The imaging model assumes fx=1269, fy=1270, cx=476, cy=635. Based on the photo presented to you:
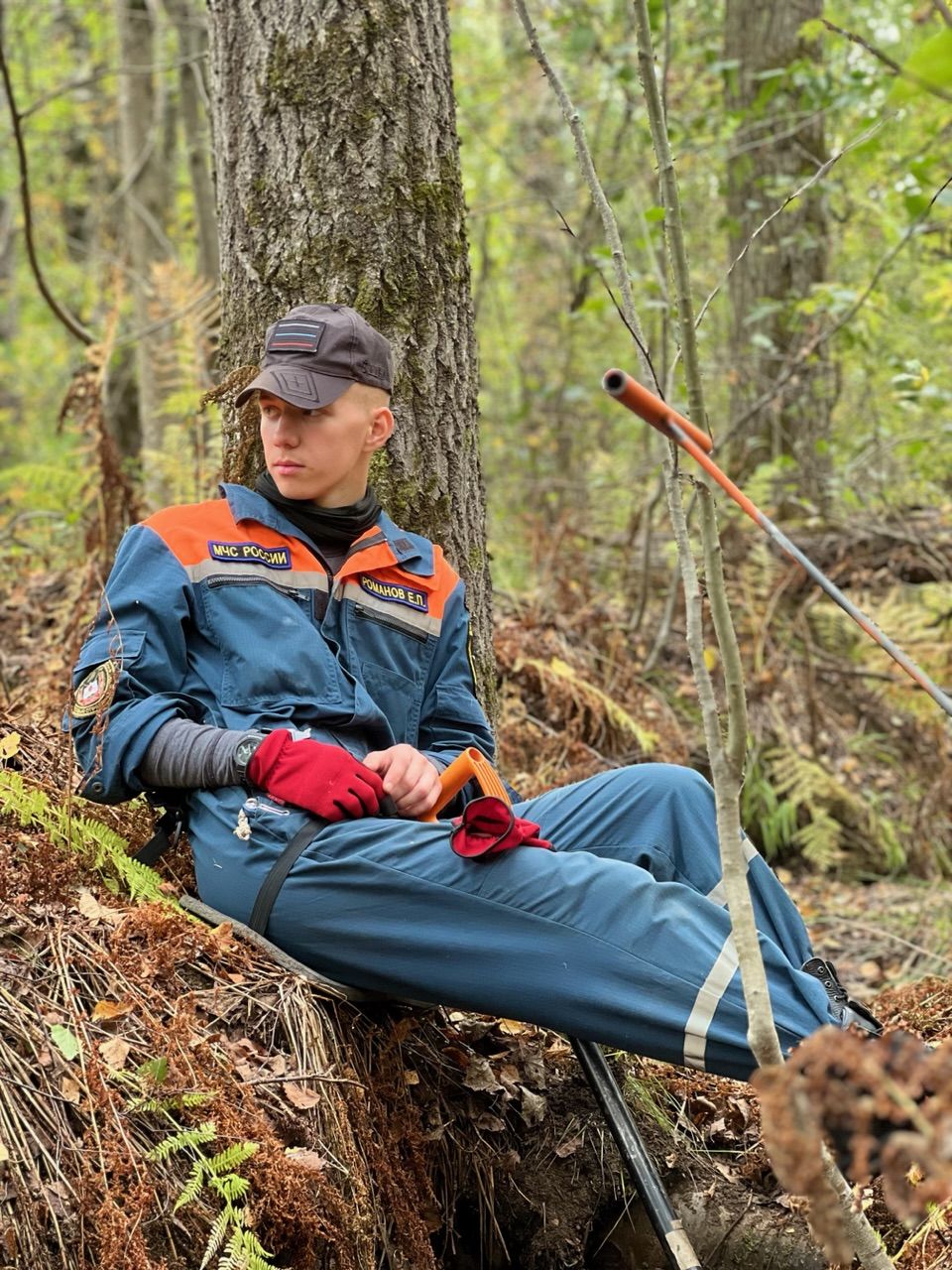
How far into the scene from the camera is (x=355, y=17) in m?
3.75

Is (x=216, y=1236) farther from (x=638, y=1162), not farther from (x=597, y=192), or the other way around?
(x=597, y=192)

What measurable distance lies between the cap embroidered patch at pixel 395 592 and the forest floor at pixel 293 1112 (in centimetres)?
85

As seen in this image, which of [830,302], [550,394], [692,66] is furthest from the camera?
[692,66]

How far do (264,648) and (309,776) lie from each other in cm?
41

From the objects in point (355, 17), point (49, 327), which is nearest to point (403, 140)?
point (355, 17)

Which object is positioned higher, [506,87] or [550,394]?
[506,87]

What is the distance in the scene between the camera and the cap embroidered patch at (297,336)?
10.7ft

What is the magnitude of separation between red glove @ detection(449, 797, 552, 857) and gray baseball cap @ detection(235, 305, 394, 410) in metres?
1.15

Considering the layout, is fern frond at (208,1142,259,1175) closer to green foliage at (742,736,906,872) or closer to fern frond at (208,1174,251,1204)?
fern frond at (208,1174,251,1204)

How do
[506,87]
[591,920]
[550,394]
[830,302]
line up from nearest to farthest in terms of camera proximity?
[591,920] < [830,302] < [550,394] < [506,87]

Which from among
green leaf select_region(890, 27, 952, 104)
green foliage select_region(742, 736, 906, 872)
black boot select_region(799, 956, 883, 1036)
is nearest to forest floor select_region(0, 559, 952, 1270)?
black boot select_region(799, 956, 883, 1036)

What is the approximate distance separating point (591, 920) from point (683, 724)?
13.4ft

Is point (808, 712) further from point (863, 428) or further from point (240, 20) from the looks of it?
point (240, 20)

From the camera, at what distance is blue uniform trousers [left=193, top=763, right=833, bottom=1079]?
2594mm
